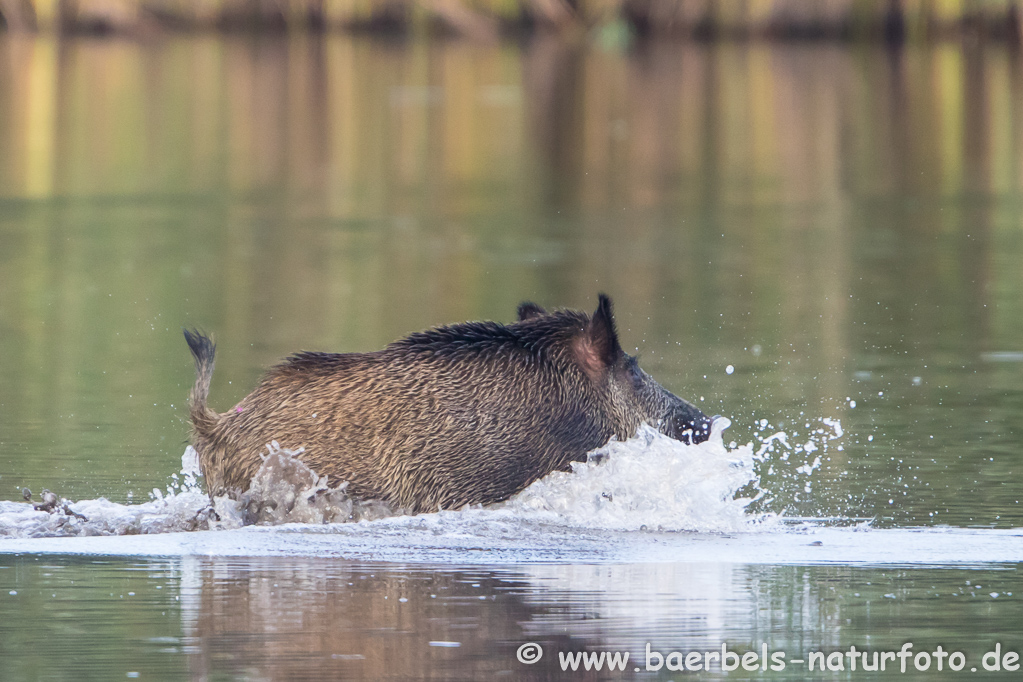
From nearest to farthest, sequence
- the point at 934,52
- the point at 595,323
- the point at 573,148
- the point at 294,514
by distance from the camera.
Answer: the point at 294,514
the point at 595,323
the point at 573,148
the point at 934,52

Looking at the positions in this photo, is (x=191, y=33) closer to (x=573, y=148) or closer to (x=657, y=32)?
(x=657, y=32)

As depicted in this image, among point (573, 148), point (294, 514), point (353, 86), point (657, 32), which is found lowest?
point (294, 514)

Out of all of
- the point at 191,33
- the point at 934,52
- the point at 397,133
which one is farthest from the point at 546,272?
the point at 191,33

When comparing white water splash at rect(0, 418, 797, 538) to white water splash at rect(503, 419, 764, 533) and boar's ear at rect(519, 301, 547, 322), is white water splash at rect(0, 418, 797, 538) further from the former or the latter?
boar's ear at rect(519, 301, 547, 322)

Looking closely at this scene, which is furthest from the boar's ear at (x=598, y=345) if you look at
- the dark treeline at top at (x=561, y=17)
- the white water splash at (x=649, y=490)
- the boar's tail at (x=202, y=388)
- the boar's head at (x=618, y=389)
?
the dark treeline at top at (x=561, y=17)

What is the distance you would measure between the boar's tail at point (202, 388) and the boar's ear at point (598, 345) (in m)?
1.47

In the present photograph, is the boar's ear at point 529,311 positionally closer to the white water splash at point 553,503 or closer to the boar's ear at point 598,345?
→ the boar's ear at point 598,345

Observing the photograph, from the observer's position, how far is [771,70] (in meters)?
36.1

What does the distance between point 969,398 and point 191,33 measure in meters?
35.4

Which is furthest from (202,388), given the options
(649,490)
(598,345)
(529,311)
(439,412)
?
(649,490)

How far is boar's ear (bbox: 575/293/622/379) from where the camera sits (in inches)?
324

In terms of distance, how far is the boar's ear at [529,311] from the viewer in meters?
8.60

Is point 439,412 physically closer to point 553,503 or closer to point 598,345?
point 553,503

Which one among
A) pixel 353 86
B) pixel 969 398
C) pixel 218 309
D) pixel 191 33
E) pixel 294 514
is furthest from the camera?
pixel 191 33
